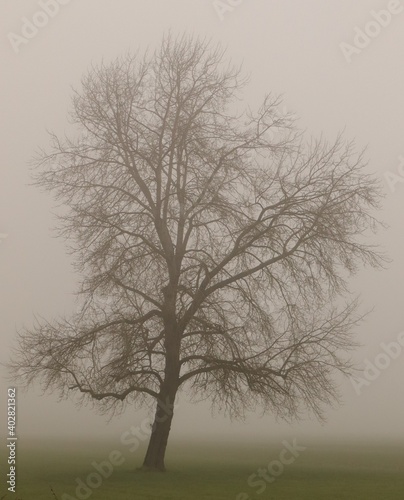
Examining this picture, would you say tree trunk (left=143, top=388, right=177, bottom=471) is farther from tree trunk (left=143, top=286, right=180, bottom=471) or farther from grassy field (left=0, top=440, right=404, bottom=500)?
grassy field (left=0, top=440, right=404, bottom=500)

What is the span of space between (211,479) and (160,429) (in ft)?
6.86

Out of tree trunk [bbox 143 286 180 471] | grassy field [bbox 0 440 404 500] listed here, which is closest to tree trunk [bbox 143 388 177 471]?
tree trunk [bbox 143 286 180 471]

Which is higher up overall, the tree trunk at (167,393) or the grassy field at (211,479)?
the tree trunk at (167,393)

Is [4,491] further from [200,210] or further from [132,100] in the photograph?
[132,100]

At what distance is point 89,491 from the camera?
18562mm

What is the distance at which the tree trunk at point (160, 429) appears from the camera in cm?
2233

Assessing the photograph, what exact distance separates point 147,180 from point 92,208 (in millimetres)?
1955

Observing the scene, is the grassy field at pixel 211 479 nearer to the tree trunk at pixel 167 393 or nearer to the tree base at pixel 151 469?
the tree base at pixel 151 469

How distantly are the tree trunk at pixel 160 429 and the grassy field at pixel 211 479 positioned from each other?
1.70 feet

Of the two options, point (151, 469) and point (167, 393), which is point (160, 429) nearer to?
point (167, 393)

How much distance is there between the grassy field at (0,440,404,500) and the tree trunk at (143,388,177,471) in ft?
1.70

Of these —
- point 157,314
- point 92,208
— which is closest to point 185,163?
point 92,208

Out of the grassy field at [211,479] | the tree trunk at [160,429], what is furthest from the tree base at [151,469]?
the grassy field at [211,479]

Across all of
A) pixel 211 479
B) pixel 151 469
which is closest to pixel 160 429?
pixel 151 469
